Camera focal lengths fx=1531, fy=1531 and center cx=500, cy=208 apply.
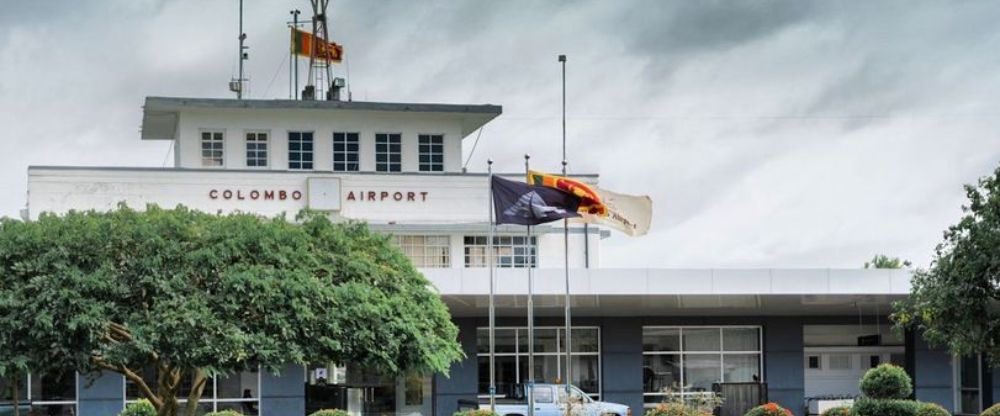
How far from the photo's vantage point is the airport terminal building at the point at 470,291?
39.1m

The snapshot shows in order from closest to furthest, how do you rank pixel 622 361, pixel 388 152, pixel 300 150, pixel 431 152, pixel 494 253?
pixel 622 361
pixel 494 253
pixel 300 150
pixel 388 152
pixel 431 152

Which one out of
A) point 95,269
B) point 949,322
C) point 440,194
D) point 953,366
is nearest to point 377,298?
point 95,269

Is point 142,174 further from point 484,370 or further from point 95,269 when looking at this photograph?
point 95,269

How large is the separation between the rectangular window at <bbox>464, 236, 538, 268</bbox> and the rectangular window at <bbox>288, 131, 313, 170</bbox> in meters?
5.70

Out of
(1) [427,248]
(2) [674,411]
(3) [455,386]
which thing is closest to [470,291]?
(3) [455,386]

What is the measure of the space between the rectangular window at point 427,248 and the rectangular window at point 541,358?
4091 mm

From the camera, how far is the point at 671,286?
38438 mm

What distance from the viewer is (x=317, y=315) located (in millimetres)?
26531

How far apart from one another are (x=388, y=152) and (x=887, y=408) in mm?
21368

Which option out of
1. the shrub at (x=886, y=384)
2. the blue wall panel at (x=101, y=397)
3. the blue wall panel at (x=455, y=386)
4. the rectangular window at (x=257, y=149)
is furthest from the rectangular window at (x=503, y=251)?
the shrub at (x=886, y=384)

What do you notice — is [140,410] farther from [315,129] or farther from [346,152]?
[315,129]

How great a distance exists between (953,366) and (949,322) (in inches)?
587

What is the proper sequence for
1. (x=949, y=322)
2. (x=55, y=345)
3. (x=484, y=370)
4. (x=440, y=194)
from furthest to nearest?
(x=440, y=194) → (x=484, y=370) → (x=949, y=322) → (x=55, y=345)

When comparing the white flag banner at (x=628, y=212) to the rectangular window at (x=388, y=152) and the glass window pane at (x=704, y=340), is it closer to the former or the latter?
the glass window pane at (x=704, y=340)
